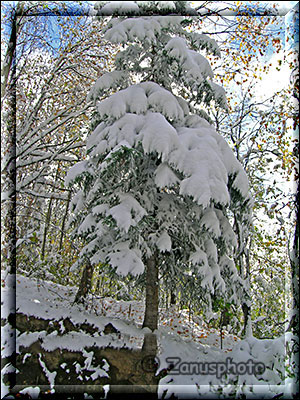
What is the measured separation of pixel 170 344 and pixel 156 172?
278 cm

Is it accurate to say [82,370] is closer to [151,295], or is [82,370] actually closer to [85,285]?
[151,295]

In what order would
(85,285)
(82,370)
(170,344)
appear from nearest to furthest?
(82,370) < (170,344) < (85,285)

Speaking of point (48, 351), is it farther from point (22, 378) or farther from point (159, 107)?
point (159, 107)

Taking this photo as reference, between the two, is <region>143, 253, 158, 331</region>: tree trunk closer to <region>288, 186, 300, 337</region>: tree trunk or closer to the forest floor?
the forest floor

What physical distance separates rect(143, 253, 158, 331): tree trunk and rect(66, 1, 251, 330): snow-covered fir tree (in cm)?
2

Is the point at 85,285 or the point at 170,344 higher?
the point at 85,285

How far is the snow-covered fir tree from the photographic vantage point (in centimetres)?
433

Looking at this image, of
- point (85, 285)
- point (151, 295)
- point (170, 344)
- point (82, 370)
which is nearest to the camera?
point (82, 370)

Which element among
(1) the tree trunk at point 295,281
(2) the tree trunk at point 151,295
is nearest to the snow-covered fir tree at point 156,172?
(2) the tree trunk at point 151,295

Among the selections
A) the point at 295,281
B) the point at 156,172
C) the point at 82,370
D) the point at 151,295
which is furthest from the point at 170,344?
the point at 156,172

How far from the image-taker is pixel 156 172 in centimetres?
462

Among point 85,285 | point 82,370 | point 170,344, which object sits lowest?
point 82,370

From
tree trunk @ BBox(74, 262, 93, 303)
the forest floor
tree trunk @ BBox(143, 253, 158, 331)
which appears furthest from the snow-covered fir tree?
tree trunk @ BBox(74, 262, 93, 303)

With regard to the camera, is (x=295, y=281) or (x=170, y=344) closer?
(x=295, y=281)
